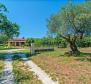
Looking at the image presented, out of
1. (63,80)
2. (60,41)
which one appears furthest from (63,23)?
(60,41)

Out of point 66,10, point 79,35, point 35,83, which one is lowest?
point 35,83

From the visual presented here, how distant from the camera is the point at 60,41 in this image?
215 feet

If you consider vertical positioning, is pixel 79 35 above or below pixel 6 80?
above

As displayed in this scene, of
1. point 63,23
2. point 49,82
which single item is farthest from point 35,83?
point 63,23

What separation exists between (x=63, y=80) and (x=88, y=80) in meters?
1.35

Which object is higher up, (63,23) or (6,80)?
(63,23)

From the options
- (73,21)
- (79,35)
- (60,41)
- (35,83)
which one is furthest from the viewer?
(60,41)

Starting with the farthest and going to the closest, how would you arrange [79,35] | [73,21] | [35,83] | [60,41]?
[60,41], [79,35], [73,21], [35,83]

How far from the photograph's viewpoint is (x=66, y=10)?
31.0 metres

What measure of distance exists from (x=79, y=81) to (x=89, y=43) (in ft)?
178

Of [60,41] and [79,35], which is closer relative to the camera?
[79,35]

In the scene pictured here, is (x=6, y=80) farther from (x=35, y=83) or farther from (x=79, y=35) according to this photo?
(x=79, y=35)

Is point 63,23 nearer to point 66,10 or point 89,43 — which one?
point 66,10

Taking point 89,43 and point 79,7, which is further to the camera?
point 89,43
